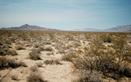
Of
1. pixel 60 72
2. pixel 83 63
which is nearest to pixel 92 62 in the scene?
pixel 83 63

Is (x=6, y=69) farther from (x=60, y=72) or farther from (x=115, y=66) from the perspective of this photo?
(x=115, y=66)

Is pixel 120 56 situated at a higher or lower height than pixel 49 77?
higher

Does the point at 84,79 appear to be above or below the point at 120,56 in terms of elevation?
below

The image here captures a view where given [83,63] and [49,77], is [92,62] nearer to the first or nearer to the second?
[83,63]

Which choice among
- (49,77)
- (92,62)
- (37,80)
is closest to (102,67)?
(92,62)

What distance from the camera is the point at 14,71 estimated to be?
29.2 feet

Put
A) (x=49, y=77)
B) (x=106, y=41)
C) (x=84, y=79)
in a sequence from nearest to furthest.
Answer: (x=84, y=79), (x=49, y=77), (x=106, y=41)

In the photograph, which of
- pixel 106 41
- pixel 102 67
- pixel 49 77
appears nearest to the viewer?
pixel 49 77

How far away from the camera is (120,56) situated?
904 centimetres

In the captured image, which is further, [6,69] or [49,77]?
[6,69]

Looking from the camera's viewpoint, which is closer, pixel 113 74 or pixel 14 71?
pixel 113 74

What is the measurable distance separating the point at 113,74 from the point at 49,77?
3106 millimetres

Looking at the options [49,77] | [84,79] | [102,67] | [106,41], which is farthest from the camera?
[106,41]

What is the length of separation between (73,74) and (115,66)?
95.9 inches
